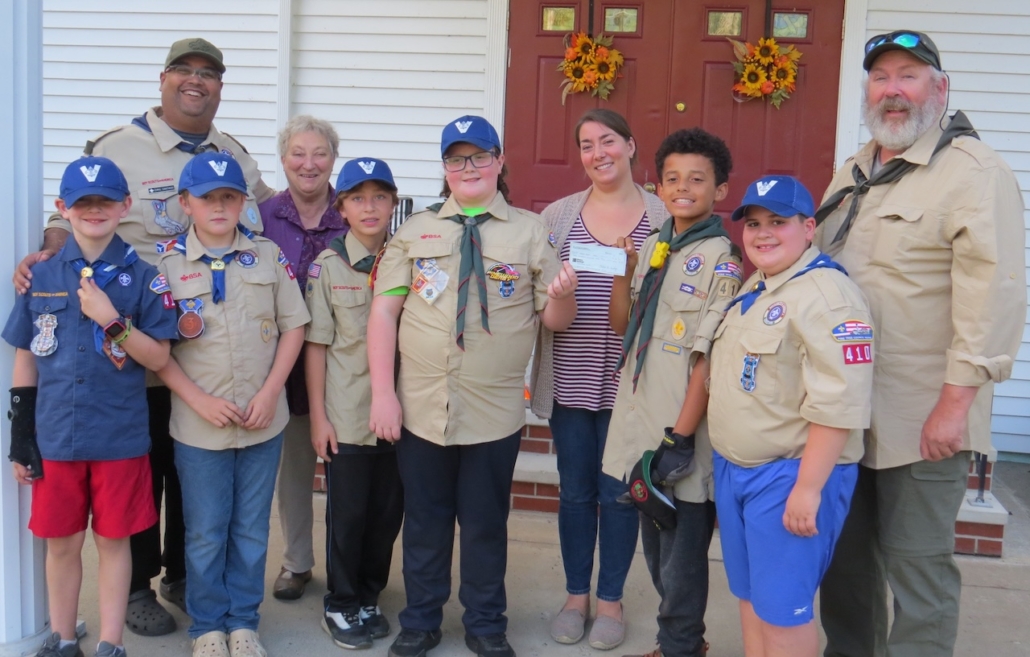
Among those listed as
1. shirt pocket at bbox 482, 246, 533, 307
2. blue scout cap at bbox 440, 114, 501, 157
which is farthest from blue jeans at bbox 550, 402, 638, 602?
blue scout cap at bbox 440, 114, 501, 157

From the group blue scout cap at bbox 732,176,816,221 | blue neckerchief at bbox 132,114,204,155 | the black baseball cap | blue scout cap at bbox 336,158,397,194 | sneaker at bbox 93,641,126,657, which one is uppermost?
the black baseball cap

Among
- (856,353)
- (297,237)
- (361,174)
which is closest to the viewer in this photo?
(856,353)

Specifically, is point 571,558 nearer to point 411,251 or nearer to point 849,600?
point 849,600

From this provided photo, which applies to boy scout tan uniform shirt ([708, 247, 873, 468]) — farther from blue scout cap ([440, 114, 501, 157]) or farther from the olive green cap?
the olive green cap

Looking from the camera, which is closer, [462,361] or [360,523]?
[462,361]

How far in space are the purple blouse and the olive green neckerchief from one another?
121 cm

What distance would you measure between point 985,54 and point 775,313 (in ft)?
12.4

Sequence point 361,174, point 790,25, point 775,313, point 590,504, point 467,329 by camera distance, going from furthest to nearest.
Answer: point 790,25
point 590,504
point 361,174
point 467,329
point 775,313

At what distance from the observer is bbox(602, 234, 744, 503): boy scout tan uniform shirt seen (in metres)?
2.82

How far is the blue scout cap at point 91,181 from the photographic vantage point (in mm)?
2744

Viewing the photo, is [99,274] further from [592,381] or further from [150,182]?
[592,381]

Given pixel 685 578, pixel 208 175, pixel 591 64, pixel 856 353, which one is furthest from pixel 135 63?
pixel 856 353

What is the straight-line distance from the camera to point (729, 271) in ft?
9.25

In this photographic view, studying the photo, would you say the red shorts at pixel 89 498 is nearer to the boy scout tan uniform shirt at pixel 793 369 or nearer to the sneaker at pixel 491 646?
the sneaker at pixel 491 646
